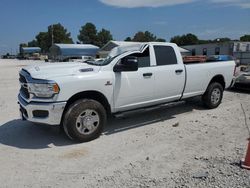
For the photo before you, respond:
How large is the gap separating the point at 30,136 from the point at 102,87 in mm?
1900

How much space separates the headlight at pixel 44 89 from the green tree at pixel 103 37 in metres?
110

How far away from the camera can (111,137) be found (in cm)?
587

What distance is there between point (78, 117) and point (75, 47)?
215 ft

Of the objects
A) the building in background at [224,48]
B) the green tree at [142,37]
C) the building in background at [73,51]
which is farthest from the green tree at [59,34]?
the building in background at [224,48]

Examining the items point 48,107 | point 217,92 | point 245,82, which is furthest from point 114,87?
point 245,82

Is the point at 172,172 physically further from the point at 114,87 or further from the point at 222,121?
the point at 222,121

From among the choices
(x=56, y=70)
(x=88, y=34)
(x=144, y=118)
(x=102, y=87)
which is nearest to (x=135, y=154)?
(x=102, y=87)

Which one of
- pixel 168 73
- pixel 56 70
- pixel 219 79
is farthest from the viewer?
pixel 219 79

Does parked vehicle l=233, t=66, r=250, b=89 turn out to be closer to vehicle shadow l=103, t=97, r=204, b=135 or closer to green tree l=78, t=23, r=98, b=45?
vehicle shadow l=103, t=97, r=204, b=135

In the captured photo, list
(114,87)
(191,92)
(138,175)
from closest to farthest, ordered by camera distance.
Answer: (138,175), (114,87), (191,92)

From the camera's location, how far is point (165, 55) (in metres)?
6.87

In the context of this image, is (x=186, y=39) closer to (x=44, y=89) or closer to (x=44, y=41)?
(x=44, y=41)

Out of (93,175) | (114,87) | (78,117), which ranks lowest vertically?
(93,175)

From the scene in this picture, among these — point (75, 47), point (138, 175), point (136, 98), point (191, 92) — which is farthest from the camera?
point (75, 47)
